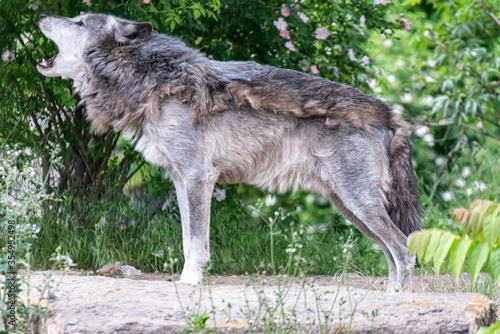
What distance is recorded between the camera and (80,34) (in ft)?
16.0

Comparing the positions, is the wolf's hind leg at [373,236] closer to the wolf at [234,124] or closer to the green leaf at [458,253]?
the wolf at [234,124]

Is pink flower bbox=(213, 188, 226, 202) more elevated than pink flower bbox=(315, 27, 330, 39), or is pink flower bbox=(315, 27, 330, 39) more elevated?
pink flower bbox=(315, 27, 330, 39)

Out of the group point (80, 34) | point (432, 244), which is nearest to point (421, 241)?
point (432, 244)

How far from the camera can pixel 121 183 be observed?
6.31 meters

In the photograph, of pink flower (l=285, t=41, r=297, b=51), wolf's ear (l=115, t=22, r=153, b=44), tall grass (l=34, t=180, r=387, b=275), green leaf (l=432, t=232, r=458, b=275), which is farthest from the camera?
pink flower (l=285, t=41, r=297, b=51)

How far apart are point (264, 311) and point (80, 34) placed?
2688mm

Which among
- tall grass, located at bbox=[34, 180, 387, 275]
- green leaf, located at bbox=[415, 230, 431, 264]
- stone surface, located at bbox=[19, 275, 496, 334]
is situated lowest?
stone surface, located at bbox=[19, 275, 496, 334]

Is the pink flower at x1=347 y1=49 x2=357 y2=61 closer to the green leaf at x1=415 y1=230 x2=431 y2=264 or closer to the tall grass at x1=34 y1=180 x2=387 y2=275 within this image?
the tall grass at x1=34 y1=180 x2=387 y2=275

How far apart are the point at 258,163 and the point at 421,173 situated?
4010mm

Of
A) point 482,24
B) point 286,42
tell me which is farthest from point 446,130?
point 286,42

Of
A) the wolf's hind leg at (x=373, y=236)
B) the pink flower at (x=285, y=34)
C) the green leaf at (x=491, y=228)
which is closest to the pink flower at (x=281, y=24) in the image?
the pink flower at (x=285, y=34)

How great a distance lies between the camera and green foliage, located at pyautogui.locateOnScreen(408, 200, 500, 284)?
238 centimetres

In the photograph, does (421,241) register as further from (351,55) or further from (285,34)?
(351,55)

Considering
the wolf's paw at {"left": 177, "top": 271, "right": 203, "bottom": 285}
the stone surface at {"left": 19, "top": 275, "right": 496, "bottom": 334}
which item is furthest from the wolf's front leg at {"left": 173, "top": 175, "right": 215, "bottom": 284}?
the stone surface at {"left": 19, "top": 275, "right": 496, "bottom": 334}
